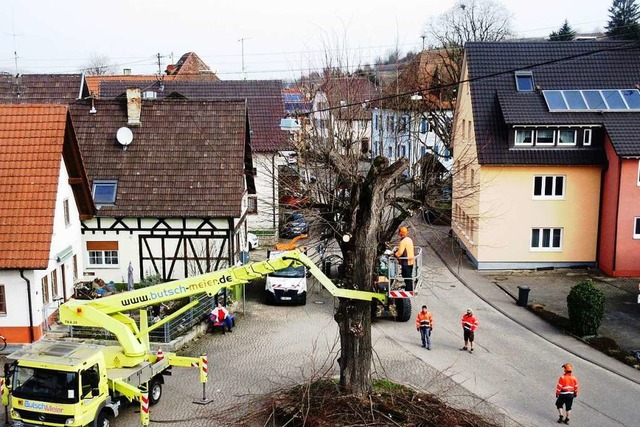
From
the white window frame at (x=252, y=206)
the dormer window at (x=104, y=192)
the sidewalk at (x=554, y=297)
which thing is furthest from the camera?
the white window frame at (x=252, y=206)

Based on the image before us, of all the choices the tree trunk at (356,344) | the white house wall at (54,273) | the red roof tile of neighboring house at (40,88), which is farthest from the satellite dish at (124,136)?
the tree trunk at (356,344)

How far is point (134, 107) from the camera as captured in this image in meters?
29.8

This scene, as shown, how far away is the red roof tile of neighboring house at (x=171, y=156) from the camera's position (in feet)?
91.4

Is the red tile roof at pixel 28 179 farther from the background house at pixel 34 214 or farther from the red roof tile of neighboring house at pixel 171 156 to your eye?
the red roof tile of neighboring house at pixel 171 156

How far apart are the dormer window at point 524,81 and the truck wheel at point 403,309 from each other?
45.5ft

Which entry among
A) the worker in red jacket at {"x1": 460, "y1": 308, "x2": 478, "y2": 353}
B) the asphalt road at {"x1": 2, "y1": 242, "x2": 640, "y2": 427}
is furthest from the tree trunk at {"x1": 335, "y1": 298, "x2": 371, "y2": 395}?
the worker in red jacket at {"x1": 460, "y1": 308, "x2": 478, "y2": 353}

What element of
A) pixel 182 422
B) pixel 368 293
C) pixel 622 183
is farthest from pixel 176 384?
pixel 622 183

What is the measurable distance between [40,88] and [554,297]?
1077 inches

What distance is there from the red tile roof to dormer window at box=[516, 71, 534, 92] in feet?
68.6

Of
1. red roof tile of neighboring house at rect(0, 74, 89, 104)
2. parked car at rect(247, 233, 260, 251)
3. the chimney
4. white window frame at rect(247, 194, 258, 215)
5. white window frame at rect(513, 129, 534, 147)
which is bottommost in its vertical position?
parked car at rect(247, 233, 260, 251)

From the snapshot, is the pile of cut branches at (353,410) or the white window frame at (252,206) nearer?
the pile of cut branches at (353,410)

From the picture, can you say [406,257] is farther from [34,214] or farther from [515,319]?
[34,214]

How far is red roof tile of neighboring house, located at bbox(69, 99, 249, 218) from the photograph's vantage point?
2784 centimetres

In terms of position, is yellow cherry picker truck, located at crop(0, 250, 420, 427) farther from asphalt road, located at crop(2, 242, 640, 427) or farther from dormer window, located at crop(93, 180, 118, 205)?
dormer window, located at crop(93, 180, 118, 205)
